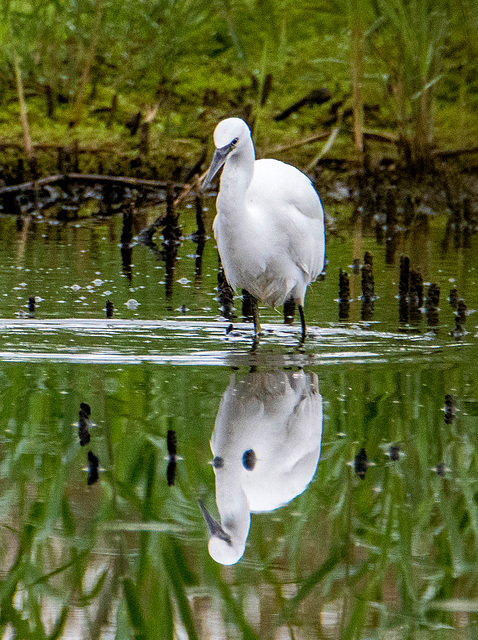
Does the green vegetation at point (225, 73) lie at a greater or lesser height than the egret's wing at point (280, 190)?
greater

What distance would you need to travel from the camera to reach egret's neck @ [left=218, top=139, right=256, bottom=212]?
18.8ft

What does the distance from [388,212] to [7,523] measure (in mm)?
9817

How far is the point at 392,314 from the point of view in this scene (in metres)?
7.13

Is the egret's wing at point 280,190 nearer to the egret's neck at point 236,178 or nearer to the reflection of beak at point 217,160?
the egret's neck at point 236,178

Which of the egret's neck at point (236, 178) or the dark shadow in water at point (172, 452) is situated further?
the egret's neck at point (236, 178)

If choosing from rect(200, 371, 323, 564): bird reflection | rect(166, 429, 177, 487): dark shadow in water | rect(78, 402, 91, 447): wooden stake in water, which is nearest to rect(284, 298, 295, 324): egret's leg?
rect(200, 371, 323, 564): bird reflection

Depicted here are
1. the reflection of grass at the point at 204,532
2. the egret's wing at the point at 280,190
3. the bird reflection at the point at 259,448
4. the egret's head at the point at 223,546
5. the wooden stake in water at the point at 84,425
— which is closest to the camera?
the reflection of grass at the point at 204,532

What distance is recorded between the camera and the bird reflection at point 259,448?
11.1 ft

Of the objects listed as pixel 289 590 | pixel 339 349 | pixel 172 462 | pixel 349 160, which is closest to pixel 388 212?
pixel 349 160

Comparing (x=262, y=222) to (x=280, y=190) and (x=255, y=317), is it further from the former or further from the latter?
(x=255, y=317)

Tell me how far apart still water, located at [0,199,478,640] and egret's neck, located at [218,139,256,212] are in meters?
Result: 0.72

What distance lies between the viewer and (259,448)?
4082mm

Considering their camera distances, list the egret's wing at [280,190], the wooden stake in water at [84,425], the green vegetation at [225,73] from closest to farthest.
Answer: the wooden stake in water at [84,425], the egret's wing at [280,190], the green vegetation at [225,73]

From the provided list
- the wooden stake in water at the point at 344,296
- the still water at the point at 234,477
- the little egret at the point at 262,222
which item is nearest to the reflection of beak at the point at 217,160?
the little egret at the point at 262,222
